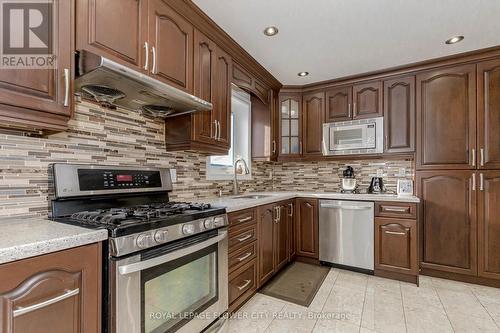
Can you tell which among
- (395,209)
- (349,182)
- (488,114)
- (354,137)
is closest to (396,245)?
(395,209)

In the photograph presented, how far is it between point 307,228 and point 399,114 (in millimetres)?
1735

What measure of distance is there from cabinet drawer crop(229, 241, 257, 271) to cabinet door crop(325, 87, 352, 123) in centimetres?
203

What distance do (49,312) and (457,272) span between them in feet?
11.1

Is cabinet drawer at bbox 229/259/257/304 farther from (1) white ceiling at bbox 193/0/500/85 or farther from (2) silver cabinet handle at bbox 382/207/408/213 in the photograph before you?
(1) white ceiling at bbox 193/0/500/85

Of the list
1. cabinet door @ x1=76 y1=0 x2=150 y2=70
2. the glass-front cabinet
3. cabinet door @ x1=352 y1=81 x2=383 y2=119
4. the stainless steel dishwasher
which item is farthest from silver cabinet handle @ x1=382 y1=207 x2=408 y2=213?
cabinet door @ x1=76 y1=0 x2=150 y2=70

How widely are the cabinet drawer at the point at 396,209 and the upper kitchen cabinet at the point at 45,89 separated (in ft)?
9.17

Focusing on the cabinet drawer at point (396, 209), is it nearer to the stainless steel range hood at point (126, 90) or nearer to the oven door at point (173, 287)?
the oven door at point (173, 287)

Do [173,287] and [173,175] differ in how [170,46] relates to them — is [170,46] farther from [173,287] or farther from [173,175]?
[173,287]

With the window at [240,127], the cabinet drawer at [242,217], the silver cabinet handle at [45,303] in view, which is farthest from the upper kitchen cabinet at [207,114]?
the silver cabinet handle at [45,303]

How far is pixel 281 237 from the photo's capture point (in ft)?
9.04

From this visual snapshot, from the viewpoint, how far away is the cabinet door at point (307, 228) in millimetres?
3016

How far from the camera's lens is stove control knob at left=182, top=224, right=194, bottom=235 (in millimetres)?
1358

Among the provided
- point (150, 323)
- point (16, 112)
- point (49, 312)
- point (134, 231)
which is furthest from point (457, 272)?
point (16, 112)

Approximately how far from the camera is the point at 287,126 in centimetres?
354
